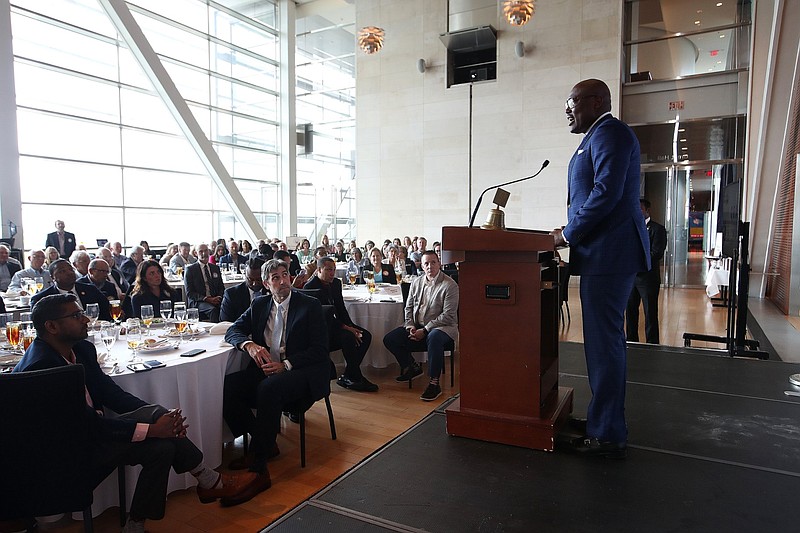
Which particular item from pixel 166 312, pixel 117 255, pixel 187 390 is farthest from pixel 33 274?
pixel 187 390

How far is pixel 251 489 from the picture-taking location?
9.73ft

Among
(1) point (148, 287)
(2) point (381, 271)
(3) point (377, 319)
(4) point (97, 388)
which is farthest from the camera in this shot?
(2) point (381, 271)

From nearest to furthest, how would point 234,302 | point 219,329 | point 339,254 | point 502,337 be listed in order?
point 502,337, point 219,329, point 234,302, point 339,254

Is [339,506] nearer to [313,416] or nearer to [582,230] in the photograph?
[582,230]

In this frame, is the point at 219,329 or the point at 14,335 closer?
the point at 14,335

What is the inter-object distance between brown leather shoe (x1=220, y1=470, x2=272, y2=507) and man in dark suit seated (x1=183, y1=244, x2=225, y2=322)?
3.11 metres

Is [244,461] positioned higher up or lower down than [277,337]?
lower down

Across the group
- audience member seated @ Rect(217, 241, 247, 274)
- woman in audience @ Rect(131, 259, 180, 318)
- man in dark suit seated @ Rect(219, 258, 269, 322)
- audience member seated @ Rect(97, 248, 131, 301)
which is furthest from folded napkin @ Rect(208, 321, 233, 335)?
audience member seated @ Rect(217, 241, 247, 274)

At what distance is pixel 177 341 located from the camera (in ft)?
11.0

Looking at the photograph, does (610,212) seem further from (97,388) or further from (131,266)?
(131,266)

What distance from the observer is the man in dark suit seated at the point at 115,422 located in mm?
2318

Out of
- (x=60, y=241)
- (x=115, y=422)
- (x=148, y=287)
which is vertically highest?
(x=60, y=241)

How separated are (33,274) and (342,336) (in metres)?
4.44

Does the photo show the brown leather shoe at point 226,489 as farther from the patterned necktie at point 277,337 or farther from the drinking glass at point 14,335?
the drinking glass at point 14,335
